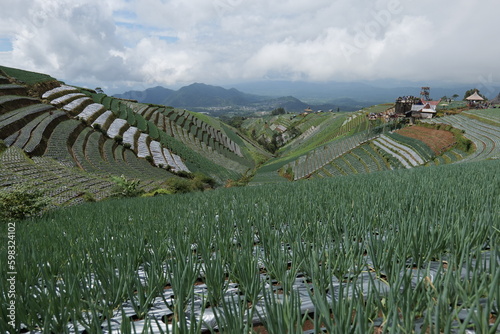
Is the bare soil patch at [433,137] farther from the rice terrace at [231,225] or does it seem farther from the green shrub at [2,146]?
the green shrub at [2,146]

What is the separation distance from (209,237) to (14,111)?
4410 cm

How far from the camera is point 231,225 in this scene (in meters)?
2.38

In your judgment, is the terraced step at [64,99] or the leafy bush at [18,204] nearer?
the leafy bush at [18,204]

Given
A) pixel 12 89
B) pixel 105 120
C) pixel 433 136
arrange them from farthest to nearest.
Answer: pixel 105 120 → pixel 12 89 → pixel 433 136

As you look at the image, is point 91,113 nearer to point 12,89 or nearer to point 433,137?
point 12,89

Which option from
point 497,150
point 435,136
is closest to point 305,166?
point 435,136

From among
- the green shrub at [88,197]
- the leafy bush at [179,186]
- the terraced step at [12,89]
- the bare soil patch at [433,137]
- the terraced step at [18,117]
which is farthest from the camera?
the terraced step at [12,89]

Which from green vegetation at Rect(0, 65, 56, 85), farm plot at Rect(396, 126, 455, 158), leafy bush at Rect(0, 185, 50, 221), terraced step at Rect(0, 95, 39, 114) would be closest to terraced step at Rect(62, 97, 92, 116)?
terraced step at Rect(0, 95, 39, 114)

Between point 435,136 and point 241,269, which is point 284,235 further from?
→ point 435,136

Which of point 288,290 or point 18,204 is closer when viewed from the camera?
point 288,290

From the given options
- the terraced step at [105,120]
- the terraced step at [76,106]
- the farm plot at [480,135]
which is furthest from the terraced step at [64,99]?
the farm plot at [480,135]

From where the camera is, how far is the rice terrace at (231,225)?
108cm

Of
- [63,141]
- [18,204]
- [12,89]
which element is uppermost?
[12,89]

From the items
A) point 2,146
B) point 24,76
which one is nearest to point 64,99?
point 24,76
